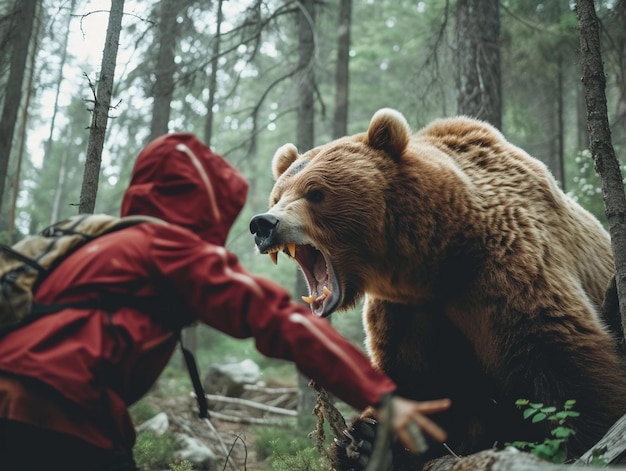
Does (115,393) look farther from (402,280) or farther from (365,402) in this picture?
(402,280)

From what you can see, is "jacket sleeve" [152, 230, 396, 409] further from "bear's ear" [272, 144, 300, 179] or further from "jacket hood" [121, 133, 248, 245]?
"bear's ear" [272, 144, 300, 179]

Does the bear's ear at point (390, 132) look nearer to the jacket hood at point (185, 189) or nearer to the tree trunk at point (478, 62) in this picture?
the jacket hood at point (185, 189)

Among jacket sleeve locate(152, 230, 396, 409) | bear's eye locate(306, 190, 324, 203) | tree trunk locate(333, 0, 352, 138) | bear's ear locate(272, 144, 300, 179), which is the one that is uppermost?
tree trunk locate(333, 0, 352, 138)

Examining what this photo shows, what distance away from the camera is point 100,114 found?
4094mm

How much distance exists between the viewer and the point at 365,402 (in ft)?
6.41

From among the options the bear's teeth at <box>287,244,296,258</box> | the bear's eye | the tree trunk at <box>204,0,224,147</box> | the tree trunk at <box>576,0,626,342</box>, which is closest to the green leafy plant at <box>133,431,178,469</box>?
the bear's teeth at <box>287,244,296,258</box>

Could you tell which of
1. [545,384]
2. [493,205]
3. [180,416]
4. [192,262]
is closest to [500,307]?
[545,384]

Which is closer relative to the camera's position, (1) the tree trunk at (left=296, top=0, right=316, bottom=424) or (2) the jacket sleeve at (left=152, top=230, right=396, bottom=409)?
(2) the jacket sleeve at (left=152, top=230, right=396, bottom=409)

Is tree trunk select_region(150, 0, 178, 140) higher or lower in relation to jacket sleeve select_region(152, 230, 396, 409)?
higher

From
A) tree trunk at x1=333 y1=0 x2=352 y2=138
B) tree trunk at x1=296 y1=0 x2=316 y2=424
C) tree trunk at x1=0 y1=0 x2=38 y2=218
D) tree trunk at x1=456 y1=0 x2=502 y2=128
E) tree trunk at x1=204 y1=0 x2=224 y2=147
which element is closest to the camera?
tree trunk at x1=456 y1=0 x2=502 y2=128

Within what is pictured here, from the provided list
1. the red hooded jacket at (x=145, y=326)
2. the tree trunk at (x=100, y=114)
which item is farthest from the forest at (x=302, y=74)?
the red hooded jacket at (x=145, y=326)

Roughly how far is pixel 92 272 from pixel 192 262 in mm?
373

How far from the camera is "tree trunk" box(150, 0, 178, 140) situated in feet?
23.8

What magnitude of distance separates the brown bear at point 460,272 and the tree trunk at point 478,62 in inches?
111
